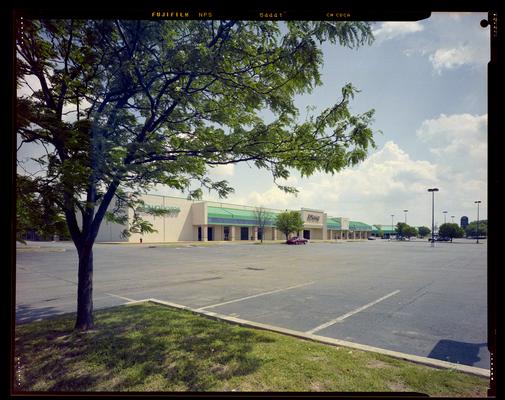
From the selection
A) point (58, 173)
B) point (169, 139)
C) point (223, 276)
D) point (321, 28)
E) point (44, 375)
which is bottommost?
point (223, 276)

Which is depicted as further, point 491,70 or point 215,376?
point 215,376

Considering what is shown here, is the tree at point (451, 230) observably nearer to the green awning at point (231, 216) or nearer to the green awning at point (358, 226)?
the green awning at point (358, 226)

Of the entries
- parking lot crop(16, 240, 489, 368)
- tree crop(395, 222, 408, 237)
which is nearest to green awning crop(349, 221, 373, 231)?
tree crop(395, 222, 408, 237)

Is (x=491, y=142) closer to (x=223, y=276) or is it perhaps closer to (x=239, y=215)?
(x=223, y=276)

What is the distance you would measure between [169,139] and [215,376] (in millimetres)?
3831

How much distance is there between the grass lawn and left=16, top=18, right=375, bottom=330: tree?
36.6 inches

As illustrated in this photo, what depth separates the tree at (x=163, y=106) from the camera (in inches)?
130

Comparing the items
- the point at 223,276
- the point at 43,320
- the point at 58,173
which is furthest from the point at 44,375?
the point at 223,276

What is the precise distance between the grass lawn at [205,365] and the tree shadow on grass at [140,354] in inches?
0.5

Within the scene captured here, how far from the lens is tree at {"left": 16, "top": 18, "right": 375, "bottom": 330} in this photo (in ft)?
10.9

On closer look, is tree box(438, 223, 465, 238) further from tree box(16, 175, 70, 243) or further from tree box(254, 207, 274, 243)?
tree box(16, 175, 70, 243)

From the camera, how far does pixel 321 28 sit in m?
3.35

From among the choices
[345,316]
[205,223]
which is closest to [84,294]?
[345,316]

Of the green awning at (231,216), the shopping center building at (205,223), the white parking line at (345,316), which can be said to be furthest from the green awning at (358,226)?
the white parking line at (345,316)
